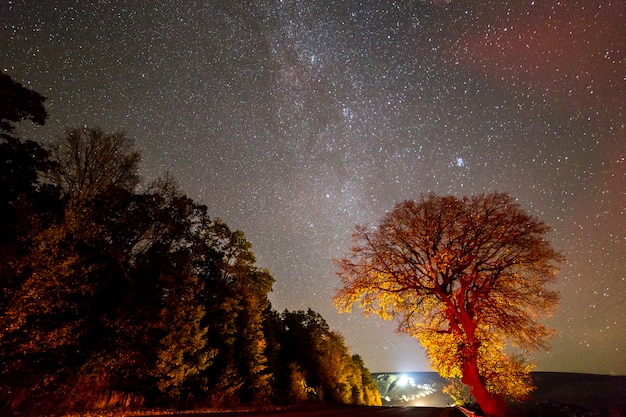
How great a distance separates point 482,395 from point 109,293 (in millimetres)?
20351

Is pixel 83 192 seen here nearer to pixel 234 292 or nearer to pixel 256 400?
pixel 234 292

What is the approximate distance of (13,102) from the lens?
15.2m

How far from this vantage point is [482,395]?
42.4 feet

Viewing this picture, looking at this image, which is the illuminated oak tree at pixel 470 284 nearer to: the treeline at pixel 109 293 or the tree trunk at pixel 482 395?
the tree trunk at pixel 482 395

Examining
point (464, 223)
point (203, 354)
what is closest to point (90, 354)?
point (203, 354)

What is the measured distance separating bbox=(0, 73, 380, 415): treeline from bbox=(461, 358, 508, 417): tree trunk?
41.6ft

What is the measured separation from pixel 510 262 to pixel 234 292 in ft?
61.0

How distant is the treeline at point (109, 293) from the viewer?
32.7 feet

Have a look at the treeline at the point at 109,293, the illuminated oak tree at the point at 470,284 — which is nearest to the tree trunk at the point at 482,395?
the illuminated oak tree at the point at 470,284

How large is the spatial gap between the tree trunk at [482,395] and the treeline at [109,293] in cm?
1269

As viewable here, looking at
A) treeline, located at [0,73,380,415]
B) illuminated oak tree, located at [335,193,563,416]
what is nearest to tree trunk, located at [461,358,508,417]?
illuminated oak tree, located at [335,193,563,416]

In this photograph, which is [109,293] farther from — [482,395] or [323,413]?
[482,395]

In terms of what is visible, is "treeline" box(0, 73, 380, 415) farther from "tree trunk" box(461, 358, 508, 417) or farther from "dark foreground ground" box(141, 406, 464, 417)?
"tree trunk" box(461, 358, 508, 417)

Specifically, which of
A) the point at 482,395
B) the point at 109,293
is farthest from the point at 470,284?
the point at 109,293
